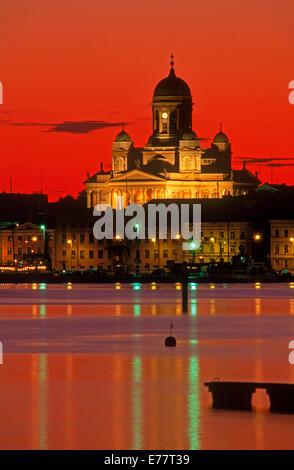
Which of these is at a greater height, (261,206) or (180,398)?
(261,206)

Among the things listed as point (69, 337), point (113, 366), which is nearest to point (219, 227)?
point (69, 337)

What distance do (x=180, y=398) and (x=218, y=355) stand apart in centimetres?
1071

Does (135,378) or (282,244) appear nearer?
(135,378)

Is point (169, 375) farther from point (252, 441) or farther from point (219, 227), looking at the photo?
point (219, 227)

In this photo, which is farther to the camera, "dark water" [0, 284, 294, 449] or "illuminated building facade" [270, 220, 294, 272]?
"illuminated building facade" [270, 220, 294, 272]

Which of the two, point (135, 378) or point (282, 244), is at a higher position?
point (282, 244)

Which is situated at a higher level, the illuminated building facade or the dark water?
the illuminated building facade

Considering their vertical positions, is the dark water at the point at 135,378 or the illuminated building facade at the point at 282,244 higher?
the illuminated building facade at the point at 282,244

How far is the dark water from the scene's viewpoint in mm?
29031

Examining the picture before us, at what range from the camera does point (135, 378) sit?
3825 cm

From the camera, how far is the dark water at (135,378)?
29031mm

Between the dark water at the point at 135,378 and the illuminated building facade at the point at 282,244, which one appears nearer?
the dark water at the point at 135,378
